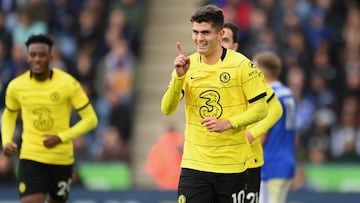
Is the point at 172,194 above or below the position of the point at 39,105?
below

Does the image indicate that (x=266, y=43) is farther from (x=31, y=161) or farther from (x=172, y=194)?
(x=31, y=161)

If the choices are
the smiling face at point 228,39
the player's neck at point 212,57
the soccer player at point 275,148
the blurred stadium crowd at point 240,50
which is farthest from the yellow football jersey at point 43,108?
the blurred stadium crowd at point 240,50

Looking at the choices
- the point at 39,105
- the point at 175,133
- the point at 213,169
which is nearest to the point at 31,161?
the point at 39,105

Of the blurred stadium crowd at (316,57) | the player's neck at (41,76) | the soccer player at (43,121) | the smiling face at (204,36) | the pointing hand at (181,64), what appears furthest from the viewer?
the blurred stadium crowd at (316,57)

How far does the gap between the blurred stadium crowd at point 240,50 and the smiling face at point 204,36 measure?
8.24 metres

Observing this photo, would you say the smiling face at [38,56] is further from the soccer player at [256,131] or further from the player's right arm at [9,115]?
the soccer player at [256,131]

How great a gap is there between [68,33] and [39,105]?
7332 millimetres

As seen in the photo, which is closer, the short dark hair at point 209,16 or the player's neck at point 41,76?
the short dark hair at point 209,16

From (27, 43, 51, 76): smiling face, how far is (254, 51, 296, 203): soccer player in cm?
216

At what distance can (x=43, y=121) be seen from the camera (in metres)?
10.7

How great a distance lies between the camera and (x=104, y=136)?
55.7 feet

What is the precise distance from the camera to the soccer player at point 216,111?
8344mm

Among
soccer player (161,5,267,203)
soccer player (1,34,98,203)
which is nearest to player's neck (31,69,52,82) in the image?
soccer player (1,34,98,203)

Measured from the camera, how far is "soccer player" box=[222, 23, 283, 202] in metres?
8.83
